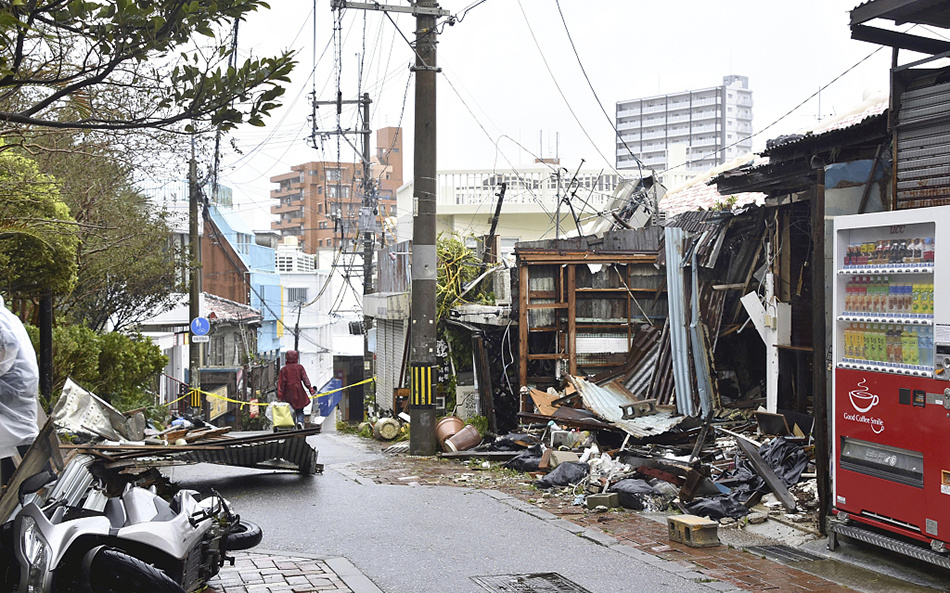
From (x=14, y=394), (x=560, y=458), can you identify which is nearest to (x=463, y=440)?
(x=560, y=458)

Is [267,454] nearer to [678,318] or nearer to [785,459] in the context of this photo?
[785,459]

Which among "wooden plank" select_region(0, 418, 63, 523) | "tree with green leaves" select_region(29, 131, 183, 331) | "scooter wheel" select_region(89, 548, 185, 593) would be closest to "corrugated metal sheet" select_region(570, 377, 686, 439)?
"tree with green leaves" select_region(29, 131, 183, 331)

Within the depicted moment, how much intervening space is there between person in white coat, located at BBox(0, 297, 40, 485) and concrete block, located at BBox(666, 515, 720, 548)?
5838 mm

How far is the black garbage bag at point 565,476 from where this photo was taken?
11.6m

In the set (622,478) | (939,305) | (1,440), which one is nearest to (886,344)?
(939,305)

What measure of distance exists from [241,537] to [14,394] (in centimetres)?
193

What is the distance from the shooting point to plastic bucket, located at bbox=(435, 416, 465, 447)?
1573 cm

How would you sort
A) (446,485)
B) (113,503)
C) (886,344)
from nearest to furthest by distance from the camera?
(113,503), (886,344), (446,485)

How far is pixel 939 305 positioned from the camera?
7.20m

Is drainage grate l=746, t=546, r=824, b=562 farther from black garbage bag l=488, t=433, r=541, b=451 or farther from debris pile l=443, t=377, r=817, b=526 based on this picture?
black garbage bag l=488, t=433, r=541, b=451

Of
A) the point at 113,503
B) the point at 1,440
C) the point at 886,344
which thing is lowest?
the point at 113,503

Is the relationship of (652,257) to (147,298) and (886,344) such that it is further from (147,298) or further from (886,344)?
(147,298)

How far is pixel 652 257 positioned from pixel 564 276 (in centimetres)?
173

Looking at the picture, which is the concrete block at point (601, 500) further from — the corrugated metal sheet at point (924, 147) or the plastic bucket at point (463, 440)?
the plastic bucket at point (463, 440)
